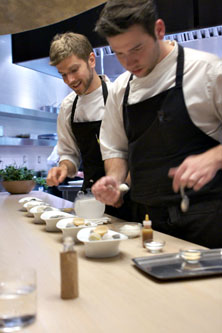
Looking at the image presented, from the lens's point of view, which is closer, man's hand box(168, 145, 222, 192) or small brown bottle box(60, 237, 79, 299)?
small brown bottle box(60, 237, 79, 299)

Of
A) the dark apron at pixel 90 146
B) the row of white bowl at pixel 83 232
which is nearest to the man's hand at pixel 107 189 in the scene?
the row of white bowl at pixel 83 232

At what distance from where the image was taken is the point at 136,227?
160 cm

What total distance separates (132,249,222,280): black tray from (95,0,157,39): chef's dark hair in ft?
2.85

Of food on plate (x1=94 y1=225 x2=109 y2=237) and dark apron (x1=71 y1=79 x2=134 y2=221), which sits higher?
dark apron (x1=71 y1=79 x2=134 y2=221)

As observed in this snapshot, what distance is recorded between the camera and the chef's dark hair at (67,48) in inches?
89.3

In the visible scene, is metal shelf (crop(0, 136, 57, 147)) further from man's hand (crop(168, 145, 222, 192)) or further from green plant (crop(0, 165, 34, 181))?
man's hand (crop(168, 145, 222, 192))

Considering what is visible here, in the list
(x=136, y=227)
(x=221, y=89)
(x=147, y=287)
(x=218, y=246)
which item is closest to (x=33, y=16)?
(x=221, y=89)

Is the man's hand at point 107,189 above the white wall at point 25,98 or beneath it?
beneath

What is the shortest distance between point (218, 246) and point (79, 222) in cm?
58

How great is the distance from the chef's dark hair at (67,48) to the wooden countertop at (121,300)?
4.21 feet

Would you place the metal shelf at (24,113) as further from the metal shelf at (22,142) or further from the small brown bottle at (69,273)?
the small brown bottle at (69,273)

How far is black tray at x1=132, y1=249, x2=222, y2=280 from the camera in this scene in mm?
1041

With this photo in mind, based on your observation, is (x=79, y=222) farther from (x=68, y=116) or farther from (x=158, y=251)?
(x=68, y=116)

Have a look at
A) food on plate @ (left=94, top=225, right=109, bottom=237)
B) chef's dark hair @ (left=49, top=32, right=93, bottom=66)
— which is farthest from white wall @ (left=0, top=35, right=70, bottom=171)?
food on plate @ (left=94, top=225, right=109, bottom=237)
